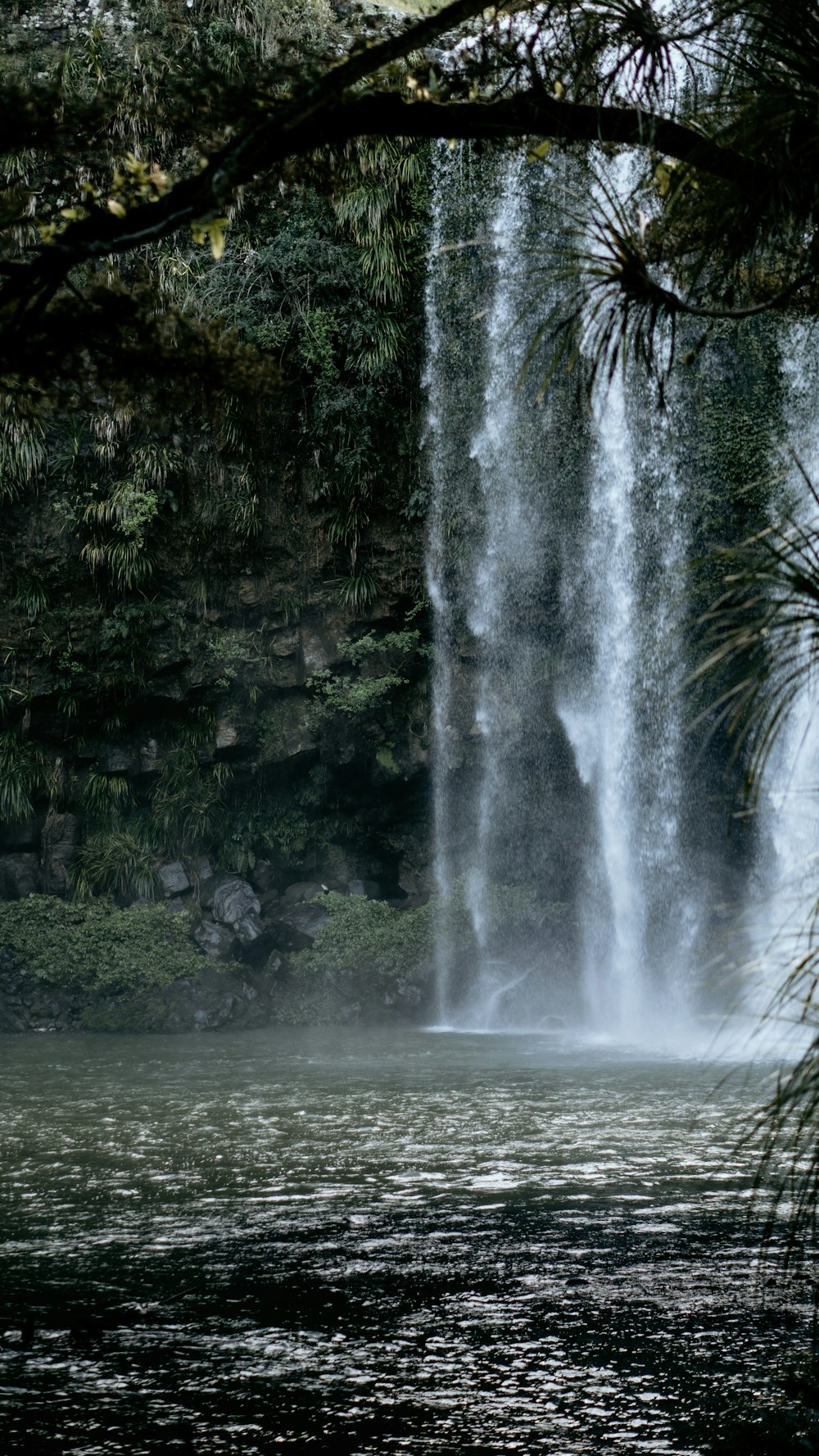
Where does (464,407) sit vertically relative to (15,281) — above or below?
above

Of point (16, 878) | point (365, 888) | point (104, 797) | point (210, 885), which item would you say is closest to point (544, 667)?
point (365, 888)

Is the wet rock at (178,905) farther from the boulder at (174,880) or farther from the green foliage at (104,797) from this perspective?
the green foliage at (104,797)

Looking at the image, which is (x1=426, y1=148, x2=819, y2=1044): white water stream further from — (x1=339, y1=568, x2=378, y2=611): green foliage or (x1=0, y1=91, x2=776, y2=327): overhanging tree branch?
(x1=0, y1=91, x2=776, y2=327): overhanging tree branch

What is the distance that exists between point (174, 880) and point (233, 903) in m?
0.81

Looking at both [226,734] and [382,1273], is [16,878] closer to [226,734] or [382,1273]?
[226,734]

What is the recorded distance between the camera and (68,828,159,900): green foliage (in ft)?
54.0

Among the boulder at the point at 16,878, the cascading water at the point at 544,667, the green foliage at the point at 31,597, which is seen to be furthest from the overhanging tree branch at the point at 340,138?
the boulder at the point at 16,878

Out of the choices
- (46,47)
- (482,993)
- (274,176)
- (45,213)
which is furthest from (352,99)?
(46,47)

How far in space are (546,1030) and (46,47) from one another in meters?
13.5

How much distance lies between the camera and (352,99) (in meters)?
3.66

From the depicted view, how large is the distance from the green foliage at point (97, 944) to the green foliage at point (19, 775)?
3.58ft

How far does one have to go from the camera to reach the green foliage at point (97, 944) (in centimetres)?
1554

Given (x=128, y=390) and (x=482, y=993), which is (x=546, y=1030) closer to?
(x=482, y=993)

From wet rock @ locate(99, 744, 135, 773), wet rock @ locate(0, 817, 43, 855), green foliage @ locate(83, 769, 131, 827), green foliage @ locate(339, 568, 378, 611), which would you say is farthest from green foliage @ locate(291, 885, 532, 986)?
green foliage @ locate(339, 568, 378, 611)
